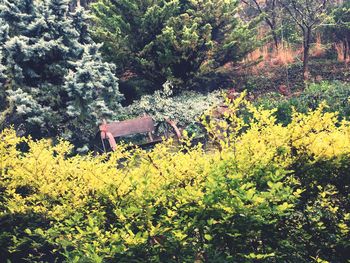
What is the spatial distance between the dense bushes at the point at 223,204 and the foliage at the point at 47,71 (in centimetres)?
645

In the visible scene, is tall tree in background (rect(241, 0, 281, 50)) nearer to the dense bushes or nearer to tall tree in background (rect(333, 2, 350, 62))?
tall tree in background (rect(333, 2, 350, 62))

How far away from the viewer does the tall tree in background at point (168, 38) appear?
1280 cm

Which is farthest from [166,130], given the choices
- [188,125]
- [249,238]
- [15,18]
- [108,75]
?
[249,238]

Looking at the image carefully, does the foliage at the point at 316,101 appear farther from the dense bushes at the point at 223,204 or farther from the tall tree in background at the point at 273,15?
the dense bushes at the point at 223,204

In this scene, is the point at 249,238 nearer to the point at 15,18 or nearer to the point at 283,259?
the point at 283,259

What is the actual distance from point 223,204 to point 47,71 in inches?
349

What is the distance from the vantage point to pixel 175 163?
3.82 m

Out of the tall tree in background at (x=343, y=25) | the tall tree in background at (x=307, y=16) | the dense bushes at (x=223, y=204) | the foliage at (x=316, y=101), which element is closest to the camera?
the dense bushes at (x=223, y=204)

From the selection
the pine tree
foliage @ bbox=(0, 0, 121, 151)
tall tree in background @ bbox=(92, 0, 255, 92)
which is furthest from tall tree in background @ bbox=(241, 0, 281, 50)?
foliage @ bbox=(0, 0, 121, 151)

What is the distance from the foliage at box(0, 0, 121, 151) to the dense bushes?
6.45m

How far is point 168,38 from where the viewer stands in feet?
41.4

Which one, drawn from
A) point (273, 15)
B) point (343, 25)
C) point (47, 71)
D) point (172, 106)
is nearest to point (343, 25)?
point (343, 25)

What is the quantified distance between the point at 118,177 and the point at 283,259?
168cm

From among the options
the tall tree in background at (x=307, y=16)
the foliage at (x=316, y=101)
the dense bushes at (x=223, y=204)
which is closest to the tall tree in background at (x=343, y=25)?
the tall tree in background at (x=307, y=16)
